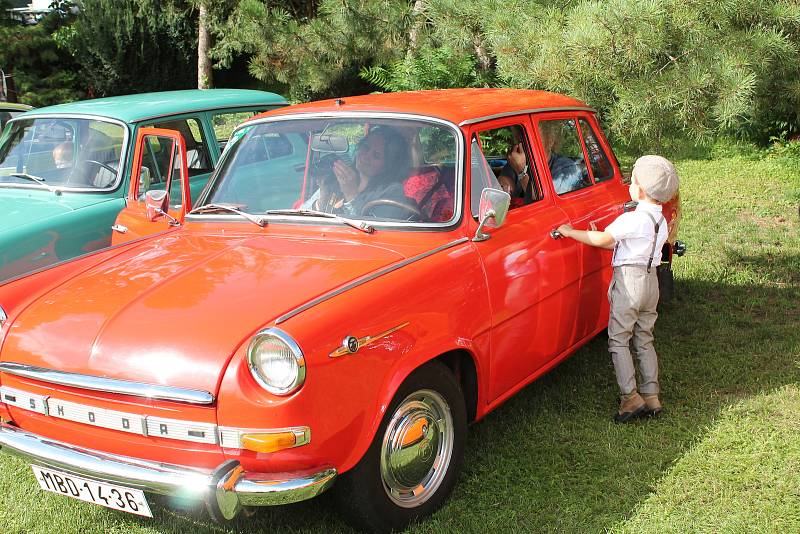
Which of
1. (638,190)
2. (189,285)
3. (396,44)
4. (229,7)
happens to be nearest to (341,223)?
(189,285)

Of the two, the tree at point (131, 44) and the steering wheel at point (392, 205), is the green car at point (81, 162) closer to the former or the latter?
the steering wheel at point (392, 205)

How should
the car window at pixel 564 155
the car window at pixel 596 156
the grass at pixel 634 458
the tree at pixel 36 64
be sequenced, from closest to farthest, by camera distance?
the grass at pixel 634 458, the car window at pixel 564 155, the car window at pixel 596 156, the tree at pixel 36 64

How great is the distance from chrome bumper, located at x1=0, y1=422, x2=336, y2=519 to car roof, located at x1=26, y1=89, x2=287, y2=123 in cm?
395

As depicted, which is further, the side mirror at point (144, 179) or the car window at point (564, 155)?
the side mirror at point (144, 179)

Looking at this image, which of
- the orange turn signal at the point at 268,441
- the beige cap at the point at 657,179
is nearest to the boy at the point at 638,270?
the beige cap at the point at 657,179

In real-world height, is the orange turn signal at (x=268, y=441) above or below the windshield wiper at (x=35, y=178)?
below

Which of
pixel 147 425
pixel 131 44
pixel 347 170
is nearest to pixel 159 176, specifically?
pixel 347 170

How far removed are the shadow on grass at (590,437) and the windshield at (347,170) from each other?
1313 millimetres

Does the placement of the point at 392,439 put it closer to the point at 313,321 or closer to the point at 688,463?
the point at 313,321

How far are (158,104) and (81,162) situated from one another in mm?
826

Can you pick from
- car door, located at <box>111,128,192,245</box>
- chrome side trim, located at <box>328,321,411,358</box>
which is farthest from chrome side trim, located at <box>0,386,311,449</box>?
car door, located at <box>111,128,192,245</box>

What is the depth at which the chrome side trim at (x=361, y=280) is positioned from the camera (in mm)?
3047

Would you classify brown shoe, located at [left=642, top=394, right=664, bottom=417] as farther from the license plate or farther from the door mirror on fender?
the door mirror on fender

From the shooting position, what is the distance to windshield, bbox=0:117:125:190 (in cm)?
632
